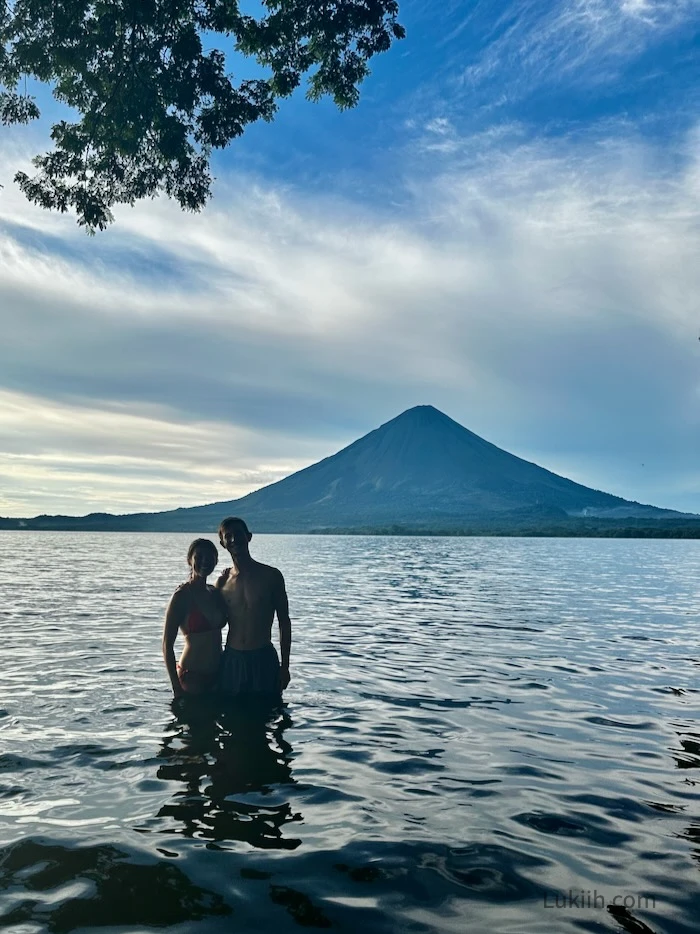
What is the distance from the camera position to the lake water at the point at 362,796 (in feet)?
16.6

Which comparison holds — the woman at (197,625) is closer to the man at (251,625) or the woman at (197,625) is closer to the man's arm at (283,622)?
the man at (251,625)

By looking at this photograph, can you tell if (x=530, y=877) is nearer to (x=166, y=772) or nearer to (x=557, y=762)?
(x=557, y=762)

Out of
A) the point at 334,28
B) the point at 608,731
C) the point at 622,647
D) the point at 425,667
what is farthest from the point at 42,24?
the point at 622,647

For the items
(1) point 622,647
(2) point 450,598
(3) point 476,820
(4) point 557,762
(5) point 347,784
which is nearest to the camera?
(3) point 476,820

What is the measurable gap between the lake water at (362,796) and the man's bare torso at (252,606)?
1.09 metres

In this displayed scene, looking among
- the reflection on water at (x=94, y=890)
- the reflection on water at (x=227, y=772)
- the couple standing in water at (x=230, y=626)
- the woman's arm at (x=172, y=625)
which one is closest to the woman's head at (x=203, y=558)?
the couple standing in water at (x=230, y=626)

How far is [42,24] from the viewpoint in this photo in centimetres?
1307

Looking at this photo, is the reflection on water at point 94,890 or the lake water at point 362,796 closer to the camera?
the reflection on water at point 94,890

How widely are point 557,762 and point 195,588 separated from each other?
16.4ft

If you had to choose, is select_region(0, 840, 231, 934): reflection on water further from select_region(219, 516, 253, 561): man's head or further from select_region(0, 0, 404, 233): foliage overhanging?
select_region(0, 0, 404, 233): foliage overhanging

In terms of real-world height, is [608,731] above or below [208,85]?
below

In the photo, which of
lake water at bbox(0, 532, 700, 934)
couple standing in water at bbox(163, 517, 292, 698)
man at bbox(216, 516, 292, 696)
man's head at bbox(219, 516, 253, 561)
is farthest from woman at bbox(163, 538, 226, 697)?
lake water at bbox(0, 532, 700, 934)

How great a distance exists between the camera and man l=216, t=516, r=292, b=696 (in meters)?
9.46

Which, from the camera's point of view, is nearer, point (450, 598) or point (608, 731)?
point (608, 731)
